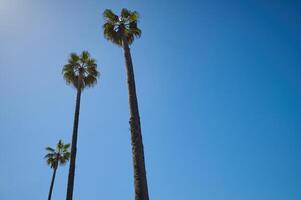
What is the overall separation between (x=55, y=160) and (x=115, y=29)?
2343cm

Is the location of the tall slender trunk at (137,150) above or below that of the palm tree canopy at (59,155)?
below

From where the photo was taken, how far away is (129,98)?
11.9m

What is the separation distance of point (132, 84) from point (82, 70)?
14.8 m

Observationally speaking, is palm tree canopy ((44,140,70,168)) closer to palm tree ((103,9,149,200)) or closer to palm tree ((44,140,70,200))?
palm tree ((44,140,70,200))

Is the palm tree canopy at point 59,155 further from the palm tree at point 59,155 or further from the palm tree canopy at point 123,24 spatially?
the palm tree canopy at point 123,24

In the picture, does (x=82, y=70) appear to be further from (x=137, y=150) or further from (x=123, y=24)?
(x=137, y=150)

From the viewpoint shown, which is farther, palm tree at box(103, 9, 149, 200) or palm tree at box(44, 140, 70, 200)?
palm tree at box(44, 140, 70, 200)

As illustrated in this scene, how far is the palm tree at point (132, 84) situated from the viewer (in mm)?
9102

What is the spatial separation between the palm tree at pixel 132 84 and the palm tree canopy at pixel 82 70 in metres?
7.66

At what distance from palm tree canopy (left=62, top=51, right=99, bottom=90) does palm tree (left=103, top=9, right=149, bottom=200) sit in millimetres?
7663

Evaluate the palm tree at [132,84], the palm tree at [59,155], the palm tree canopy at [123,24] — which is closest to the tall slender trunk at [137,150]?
the palm tree at [132,84]

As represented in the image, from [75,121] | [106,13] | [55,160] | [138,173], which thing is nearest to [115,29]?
[106,13]

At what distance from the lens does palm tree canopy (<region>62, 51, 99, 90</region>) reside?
Result: 1009 inches

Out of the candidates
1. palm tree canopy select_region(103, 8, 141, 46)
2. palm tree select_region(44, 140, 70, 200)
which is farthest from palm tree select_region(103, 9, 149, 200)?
palm tree select_region(44, 140, 70, 200)
